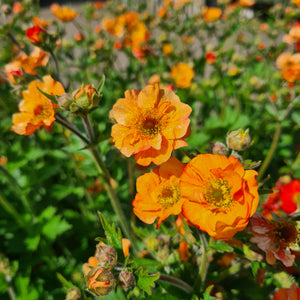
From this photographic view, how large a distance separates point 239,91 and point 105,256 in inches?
98.2

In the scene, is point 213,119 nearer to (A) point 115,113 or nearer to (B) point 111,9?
(A) point 115,113

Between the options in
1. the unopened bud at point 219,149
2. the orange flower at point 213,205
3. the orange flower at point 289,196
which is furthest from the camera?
the orange flower at point 289,196

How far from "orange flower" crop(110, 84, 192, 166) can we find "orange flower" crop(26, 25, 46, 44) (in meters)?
1.03

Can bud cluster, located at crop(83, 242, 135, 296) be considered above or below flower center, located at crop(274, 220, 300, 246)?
below

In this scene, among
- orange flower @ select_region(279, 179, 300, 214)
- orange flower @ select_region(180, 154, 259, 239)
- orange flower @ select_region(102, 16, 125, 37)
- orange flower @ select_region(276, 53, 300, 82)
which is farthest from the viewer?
orange flower @ select_region(102, 16, 125, 37)

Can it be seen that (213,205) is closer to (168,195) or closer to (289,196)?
(168,195)

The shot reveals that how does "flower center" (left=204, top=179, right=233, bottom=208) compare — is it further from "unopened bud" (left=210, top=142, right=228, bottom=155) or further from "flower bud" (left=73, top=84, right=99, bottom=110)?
"flower bud" (left=73, top=84, right=99, bottom=110)

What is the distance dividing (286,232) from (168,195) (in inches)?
17.2

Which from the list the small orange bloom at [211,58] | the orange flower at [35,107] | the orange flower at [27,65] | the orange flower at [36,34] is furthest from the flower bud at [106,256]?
the small orange bloom at [211,58]

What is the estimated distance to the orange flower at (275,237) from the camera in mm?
872

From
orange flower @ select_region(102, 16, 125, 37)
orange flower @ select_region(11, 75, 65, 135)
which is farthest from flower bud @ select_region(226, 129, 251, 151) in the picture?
orange flower @ select_region(102, 16, 125, 37)

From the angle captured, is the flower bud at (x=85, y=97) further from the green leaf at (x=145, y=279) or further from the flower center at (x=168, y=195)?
the green leaf at (x=145, y=279)

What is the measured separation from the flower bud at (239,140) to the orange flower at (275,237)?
0.83 feet

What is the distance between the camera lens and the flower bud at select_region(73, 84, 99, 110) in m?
1.04
